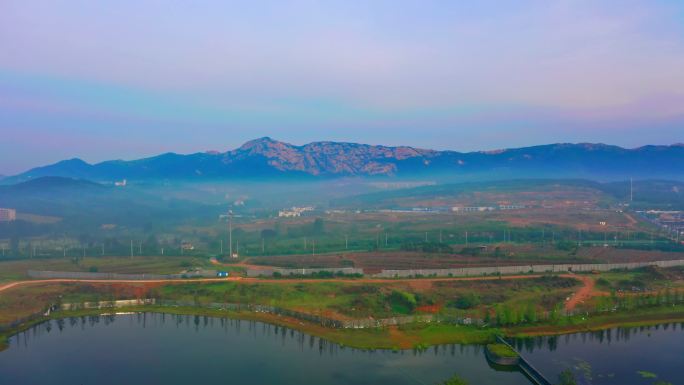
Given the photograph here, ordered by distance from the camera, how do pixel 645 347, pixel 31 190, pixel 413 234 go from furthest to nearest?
pixel 31 190, pixel 413 234, pixel 645 347

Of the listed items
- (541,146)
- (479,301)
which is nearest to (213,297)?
(479,301)

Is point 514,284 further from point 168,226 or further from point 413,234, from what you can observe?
point 168,226

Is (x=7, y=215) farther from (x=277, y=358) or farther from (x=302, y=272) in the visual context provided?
(x=277, y=358)

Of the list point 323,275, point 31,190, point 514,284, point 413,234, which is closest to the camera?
point 514,284

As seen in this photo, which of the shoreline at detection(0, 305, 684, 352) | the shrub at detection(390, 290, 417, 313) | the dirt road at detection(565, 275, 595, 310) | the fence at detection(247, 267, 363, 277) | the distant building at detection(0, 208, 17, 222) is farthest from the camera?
the distant building at detection(0, 208, 17, 222)

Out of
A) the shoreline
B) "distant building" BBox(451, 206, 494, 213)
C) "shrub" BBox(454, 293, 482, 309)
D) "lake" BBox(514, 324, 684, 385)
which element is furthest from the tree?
"lake" BBox(514, 324, 684, 385)

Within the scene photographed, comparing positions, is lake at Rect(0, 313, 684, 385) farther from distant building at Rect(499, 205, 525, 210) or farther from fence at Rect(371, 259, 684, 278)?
distant building at Rect(499, 205, 525, 210)
